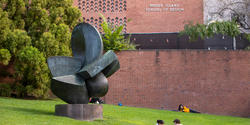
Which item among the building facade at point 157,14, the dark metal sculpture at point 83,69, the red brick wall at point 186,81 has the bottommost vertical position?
the red brick wall at point 186,81

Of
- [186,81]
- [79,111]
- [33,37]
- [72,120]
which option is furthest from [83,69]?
[186,81]

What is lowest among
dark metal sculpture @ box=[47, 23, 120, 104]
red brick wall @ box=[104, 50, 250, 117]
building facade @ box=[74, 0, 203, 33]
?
red brick wall @ box=[104, 50, 250, 117]

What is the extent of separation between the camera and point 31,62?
1861 cm

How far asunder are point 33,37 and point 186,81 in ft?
29.7

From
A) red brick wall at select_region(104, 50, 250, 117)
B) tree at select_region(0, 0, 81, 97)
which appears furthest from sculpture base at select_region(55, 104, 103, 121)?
red brick wall at select_region(104, 50, 250, 117)

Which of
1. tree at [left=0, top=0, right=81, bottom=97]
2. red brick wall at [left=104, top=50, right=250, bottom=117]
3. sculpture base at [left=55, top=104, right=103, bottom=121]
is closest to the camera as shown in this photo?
sculpture base at [left=55, top=104, right=103, bottom=121]

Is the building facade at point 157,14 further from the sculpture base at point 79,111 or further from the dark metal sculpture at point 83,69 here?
the sculpture base at point 79,111

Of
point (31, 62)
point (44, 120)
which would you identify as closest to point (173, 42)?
point (31, 62)

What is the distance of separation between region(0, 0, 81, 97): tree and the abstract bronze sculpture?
594cm

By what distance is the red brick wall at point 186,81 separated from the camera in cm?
2209

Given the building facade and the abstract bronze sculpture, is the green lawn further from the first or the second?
the building facade

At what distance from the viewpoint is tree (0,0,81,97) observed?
18719 millimetres

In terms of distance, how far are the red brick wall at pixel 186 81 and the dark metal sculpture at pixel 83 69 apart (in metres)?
9.00

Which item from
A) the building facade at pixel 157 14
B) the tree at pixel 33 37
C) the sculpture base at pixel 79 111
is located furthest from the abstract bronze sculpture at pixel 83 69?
the building facade at pixel 157 14
